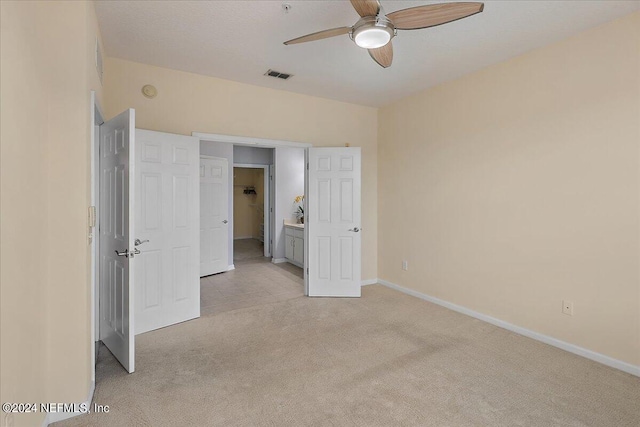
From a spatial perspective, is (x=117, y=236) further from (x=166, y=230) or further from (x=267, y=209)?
(x=267, y=209)

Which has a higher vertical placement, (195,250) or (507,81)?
(507,81)

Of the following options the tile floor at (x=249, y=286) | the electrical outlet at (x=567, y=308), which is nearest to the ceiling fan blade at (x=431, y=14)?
the electrical outlet at (x=567, y=308)

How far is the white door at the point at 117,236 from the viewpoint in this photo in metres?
2.39

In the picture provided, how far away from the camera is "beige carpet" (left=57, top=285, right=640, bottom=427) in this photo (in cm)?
202

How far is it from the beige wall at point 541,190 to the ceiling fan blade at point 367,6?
7.02ft

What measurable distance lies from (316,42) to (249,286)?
3.50 meters

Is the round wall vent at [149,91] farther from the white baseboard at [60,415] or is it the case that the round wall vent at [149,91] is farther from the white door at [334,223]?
the white baseboard at [60,415]

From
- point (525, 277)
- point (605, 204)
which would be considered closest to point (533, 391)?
point (525, 277)

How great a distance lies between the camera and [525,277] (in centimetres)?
325

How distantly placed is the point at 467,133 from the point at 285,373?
3.21m

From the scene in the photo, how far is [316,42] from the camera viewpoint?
9.74ft

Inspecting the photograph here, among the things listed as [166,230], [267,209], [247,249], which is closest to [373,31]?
[166,230]

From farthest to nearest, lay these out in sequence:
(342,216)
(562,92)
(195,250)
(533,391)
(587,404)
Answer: (342,216) → (195,250) → (562,92) → (533,391) → (587,404)

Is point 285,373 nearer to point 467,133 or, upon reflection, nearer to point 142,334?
point 142,334
